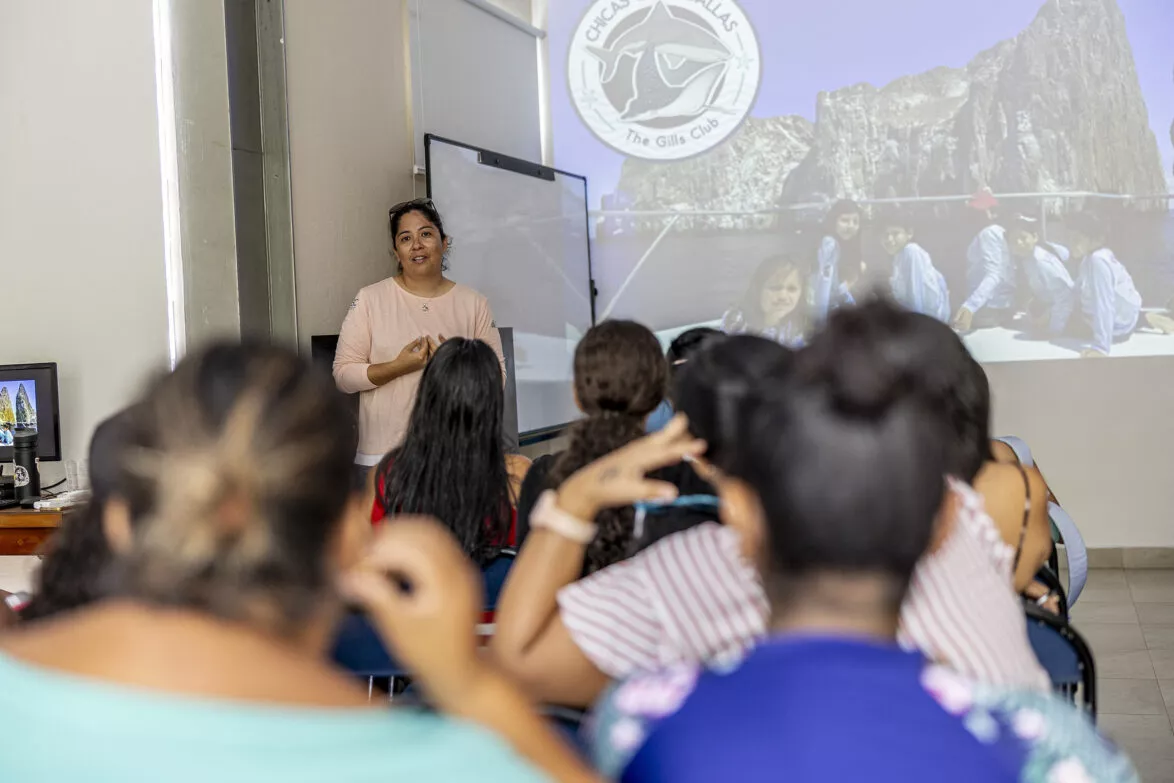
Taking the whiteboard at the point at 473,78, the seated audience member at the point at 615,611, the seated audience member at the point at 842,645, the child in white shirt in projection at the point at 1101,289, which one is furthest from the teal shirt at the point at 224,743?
the child in white shirt in projection at the point at 1101,289

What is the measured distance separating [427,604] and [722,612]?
1.54 ft

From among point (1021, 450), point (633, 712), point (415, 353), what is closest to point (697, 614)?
point (633, 712)

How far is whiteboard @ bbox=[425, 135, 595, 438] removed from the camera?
4.79 meters

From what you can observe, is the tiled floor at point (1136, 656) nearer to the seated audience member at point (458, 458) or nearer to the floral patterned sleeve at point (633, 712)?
the seated audience member at point (458, 458)

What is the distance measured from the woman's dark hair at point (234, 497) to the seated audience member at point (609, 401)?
103 centimetres

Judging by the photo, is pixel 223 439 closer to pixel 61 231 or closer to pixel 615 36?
pixel 61 231

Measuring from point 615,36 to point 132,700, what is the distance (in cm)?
564

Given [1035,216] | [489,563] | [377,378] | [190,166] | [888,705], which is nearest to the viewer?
[888,705]

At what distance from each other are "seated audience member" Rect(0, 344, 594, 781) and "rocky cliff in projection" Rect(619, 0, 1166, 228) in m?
5.18

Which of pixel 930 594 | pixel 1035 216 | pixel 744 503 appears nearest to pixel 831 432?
pixel 744 503

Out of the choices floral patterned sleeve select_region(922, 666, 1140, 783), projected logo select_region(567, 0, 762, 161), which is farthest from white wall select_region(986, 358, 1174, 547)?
floral patterned sleeve select_region(922, 666, 1140, 783)

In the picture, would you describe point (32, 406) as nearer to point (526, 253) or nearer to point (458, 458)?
point (458, 458)

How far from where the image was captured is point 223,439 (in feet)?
2.51

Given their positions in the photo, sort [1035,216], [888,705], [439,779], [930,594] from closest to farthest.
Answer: [439,779] < [888,705] < [930,594] < [1035,216]
